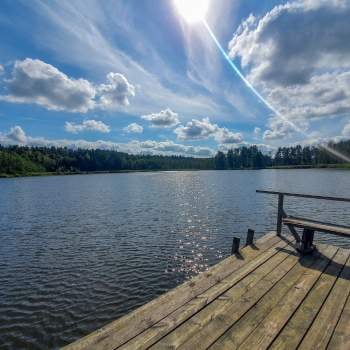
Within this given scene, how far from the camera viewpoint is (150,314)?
456cm

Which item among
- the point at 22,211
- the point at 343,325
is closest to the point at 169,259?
the point at 343,325

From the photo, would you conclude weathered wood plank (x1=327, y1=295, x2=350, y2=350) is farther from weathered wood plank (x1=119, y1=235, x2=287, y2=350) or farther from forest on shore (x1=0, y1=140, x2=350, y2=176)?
forest on shore (x1=0, y1=140, x2=350, y2=176)

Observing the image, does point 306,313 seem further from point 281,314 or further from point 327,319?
point 281,314

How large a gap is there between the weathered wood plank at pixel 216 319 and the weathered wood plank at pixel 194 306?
5.7 inches

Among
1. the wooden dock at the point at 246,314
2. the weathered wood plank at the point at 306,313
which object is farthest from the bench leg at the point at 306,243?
the weathered wood plank at the point at 306,313

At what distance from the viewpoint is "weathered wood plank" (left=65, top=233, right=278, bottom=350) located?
3.84 metres

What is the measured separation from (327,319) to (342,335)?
40cm

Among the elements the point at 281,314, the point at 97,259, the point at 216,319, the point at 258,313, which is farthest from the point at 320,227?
the point at 97,259

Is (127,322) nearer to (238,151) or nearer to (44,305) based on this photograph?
(44,305)

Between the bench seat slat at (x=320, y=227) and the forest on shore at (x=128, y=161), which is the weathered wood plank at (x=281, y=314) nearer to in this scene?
the bench seat slat at (x=320, y=227)

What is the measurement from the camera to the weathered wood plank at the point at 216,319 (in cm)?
384

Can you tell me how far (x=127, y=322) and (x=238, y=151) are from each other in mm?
191274

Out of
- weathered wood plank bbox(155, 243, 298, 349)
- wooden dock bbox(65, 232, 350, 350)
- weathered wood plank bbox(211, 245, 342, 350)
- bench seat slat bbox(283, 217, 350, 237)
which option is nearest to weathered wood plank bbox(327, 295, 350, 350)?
wooden dock bbox(65, 232, 350, 350)

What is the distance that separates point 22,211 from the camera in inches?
1104
